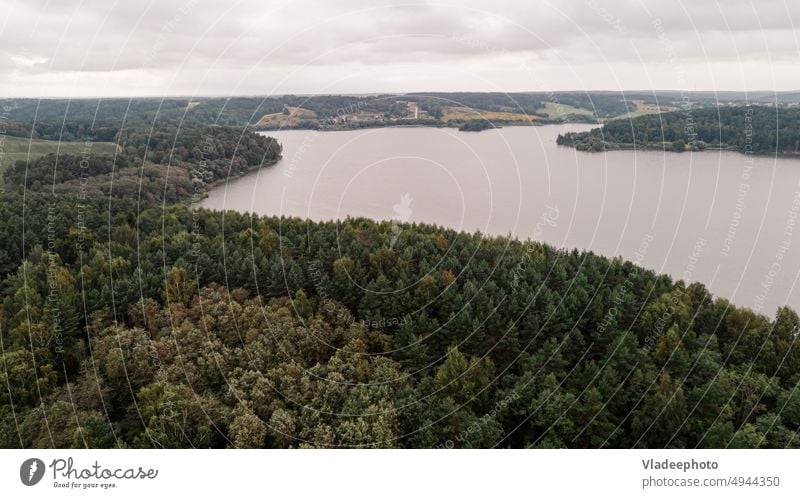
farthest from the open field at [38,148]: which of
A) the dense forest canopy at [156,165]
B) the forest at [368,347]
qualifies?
the forest at [368,347]

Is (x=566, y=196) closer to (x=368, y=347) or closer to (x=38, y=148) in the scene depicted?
(x=368, y=347)

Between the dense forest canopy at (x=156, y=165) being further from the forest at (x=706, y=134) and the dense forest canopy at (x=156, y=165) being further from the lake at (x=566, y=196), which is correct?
the forest at (x=706, y=134)

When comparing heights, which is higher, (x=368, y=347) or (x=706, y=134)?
(x=706, y=134)

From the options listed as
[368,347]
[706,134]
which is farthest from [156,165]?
[706,134]

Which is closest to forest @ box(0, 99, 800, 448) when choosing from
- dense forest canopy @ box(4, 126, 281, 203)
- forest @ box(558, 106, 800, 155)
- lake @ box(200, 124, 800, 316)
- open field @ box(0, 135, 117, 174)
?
lake @ box(200, 124, 800, 316)

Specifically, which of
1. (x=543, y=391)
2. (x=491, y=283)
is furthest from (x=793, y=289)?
(x=543, y=391)

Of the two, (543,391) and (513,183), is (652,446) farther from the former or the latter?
(513,183)

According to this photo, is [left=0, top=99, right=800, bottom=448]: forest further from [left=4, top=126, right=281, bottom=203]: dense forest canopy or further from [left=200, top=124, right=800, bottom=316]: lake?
[left=4, top=126, right=281, bottom=203]: dense forest canopy
